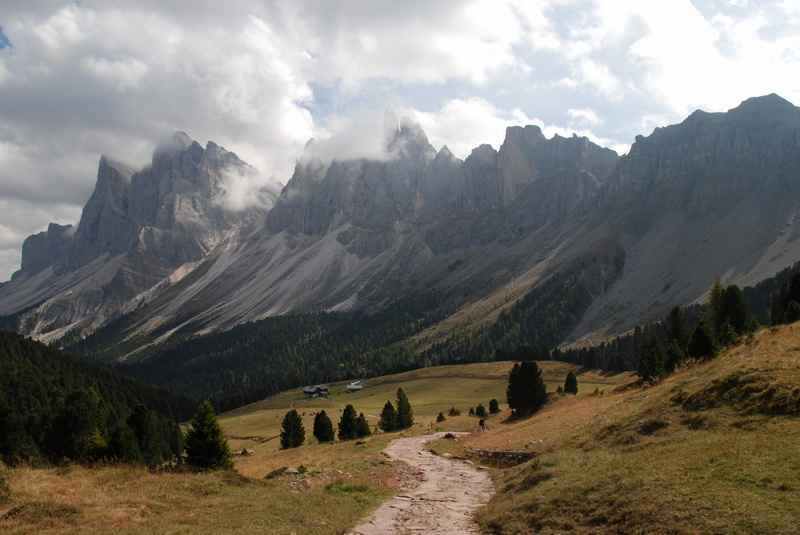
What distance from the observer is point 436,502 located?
2612 cm

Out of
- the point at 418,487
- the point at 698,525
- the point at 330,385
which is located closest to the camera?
A: the point at 698,525

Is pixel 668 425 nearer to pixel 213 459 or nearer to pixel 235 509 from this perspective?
pixel 235 509

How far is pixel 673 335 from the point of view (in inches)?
2702

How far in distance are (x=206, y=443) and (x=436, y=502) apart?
13823 mm

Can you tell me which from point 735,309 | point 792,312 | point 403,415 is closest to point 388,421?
point 403,415

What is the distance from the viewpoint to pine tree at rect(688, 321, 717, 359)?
47438 millimetres

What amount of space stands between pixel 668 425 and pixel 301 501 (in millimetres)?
16425

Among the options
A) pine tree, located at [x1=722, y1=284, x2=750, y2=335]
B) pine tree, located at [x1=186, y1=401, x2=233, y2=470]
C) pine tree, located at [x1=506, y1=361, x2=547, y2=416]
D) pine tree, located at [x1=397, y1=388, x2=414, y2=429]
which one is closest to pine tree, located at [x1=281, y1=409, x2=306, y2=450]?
pine tree, located at [x1=397, y1=388, x2=414, y2=429]

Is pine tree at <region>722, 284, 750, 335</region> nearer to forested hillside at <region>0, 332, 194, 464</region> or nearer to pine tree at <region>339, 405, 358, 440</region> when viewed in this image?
pine tree at <region>339, 405, 358, 440</region>

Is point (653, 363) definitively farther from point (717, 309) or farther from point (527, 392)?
point (527, 392)

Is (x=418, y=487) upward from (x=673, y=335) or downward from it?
downward

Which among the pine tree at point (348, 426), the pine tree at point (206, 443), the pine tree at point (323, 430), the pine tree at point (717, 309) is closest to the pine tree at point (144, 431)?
the pine tree at point (323, 430)

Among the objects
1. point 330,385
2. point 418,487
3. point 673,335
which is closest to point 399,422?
point 673,335

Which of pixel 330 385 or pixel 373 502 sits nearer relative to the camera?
pixel 373 502
